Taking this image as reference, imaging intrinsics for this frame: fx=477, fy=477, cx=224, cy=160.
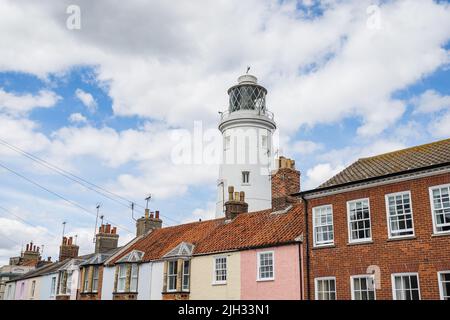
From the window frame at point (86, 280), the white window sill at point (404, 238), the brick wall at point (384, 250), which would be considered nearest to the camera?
the brick wall at point (384, 250)

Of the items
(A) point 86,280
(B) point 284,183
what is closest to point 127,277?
(A) point 86,280

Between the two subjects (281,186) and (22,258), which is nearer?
(281,186)

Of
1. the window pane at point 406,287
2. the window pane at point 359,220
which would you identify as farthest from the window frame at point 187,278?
the window pane at point 406,287

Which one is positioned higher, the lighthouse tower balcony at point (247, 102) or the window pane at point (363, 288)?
the lighthouse tower balcony at point (247, 102)

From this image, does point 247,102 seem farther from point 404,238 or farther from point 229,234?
point 404,238

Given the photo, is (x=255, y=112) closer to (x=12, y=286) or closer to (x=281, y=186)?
(x=281, y=186)

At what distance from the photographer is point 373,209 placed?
2019 centimetres

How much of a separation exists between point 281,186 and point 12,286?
35.7 metres

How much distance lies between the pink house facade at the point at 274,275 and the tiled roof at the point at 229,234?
438mm

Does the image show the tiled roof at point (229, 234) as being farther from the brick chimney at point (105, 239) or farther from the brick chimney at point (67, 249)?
the brick chimney at point (67, 249)

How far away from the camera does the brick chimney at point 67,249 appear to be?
48000 mm

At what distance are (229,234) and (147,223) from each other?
1267cm

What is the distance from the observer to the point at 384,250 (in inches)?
764
